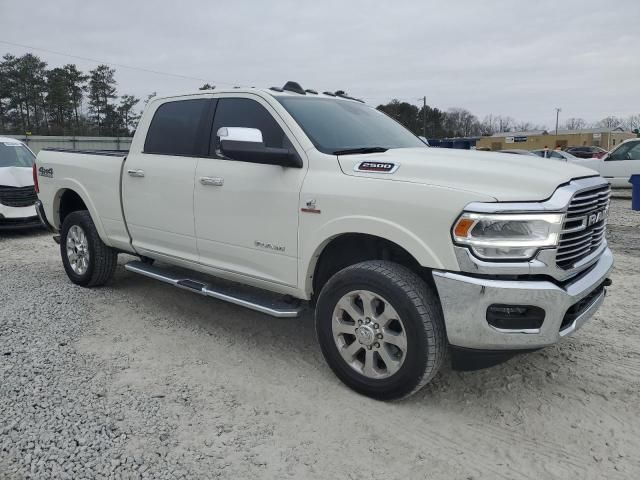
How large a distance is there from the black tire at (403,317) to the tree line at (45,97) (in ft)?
155

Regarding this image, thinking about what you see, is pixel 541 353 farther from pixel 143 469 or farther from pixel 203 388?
pixel 143 469

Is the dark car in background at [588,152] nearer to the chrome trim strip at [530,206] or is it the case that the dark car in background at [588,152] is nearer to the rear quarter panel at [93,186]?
the rear quarter panel at [93,186]

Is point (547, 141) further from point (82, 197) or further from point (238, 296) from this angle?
point (238, 296)

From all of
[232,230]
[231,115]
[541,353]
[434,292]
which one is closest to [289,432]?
[434,292]

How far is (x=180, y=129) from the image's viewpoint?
4.58 m

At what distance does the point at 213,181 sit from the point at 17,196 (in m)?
6.75

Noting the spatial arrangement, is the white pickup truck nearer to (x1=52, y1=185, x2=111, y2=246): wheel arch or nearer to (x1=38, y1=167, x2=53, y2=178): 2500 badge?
(x1=52, y1=185, x2=111, y2=246): wheel arch

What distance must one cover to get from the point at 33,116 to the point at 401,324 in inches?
2118

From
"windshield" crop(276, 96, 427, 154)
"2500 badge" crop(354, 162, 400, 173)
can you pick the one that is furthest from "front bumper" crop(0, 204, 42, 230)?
"2500 badge" crop(354, 162, 400, 173)

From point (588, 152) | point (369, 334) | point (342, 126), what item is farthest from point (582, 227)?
point (588, 152)

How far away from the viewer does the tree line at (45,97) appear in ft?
155

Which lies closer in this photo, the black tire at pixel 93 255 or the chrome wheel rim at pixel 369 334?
the chrome wheel rim at pixel 369 334

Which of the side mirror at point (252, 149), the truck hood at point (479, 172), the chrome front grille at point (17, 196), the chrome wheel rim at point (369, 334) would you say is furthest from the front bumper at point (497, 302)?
the chrome front grille at point (17, 196)

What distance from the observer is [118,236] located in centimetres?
516
